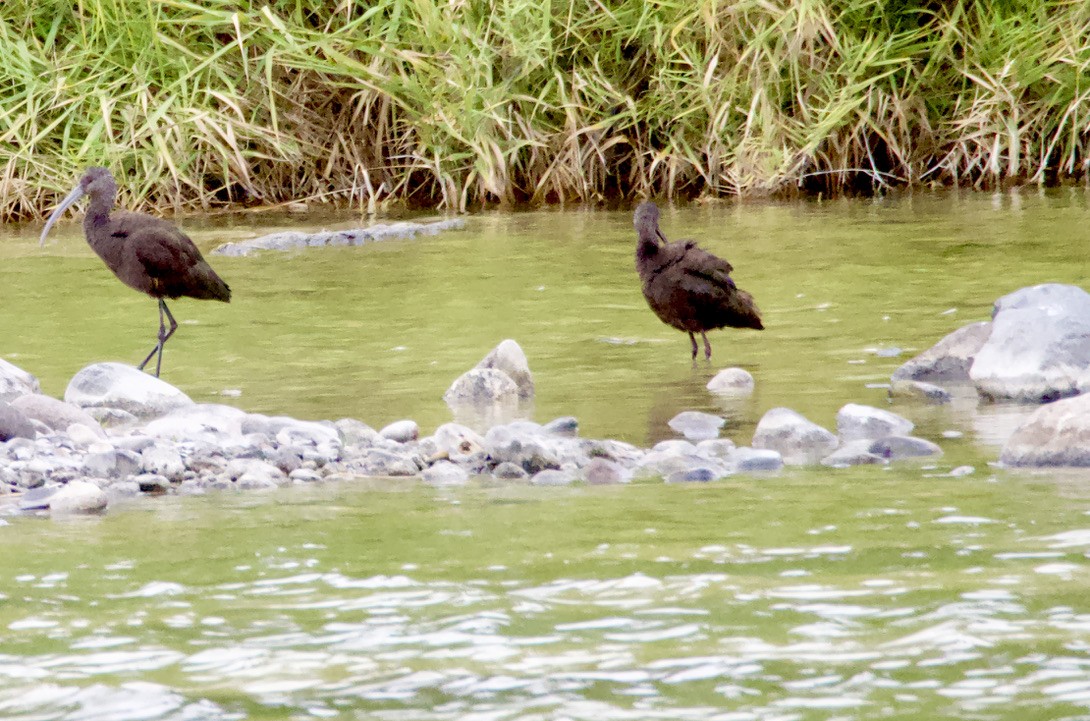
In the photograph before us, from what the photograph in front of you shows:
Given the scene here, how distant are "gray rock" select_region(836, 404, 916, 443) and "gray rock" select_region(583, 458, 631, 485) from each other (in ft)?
2.83

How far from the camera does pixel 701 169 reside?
14.6 metres

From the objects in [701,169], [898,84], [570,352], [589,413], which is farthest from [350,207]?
[589,413]

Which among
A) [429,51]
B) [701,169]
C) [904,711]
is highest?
[429,51]

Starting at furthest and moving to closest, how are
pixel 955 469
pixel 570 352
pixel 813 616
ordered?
pixel 570 352 → pixel 955 469 → pixel 813 616

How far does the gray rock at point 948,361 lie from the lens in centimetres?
714

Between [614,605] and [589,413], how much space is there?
2757mm

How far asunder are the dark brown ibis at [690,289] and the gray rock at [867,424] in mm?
2065

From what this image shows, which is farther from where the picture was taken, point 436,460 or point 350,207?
point 350,207

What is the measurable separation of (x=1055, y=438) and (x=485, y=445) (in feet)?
5.78

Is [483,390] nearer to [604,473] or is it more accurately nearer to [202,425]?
[202,425]

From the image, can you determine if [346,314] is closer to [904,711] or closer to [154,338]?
[154,338]

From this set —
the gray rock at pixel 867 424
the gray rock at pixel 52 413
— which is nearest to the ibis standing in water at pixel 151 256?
the gray rock at pixel 52 413

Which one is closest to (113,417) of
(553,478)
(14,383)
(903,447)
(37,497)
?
(14,383)

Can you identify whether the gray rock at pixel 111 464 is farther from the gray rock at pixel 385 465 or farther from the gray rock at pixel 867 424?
the gray rock at pixel 867 424
